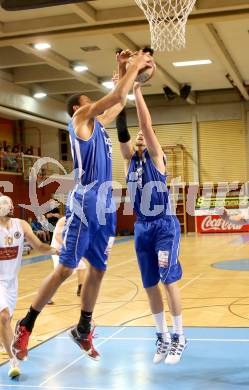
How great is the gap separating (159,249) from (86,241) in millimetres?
932

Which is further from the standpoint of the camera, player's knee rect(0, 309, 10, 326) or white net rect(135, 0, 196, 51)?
white net rect(135, 0, 196, 51)

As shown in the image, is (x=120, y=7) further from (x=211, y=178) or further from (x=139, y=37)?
(x=211, y=178)

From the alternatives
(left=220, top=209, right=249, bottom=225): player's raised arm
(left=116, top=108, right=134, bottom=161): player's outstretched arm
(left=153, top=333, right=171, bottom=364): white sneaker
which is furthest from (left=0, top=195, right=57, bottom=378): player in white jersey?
(left=220, top=209, right=249, bottom=225): player's raised arm

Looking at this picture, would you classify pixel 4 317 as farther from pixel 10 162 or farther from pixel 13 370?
pixel 10 162

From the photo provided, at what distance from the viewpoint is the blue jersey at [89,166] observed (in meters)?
5.02

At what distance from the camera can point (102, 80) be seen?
22.3m

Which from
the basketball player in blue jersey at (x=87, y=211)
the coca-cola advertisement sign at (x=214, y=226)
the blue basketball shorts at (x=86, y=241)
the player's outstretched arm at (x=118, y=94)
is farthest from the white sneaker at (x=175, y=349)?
the coca-cola advertisement sign at (x=214, y=226)

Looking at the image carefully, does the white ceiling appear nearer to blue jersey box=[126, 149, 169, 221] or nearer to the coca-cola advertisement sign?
the coca-cola advertisement sign

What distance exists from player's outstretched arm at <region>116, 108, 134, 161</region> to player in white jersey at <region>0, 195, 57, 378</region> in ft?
4.06

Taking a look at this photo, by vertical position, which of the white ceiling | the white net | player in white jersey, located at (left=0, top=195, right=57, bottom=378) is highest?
the white ceiling

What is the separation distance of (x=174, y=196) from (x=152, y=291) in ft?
68.7

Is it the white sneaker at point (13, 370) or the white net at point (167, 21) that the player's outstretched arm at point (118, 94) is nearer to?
the white sneaker at point (13, 370)

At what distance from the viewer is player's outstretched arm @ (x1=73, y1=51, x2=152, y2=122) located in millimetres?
4656

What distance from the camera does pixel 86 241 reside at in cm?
501
